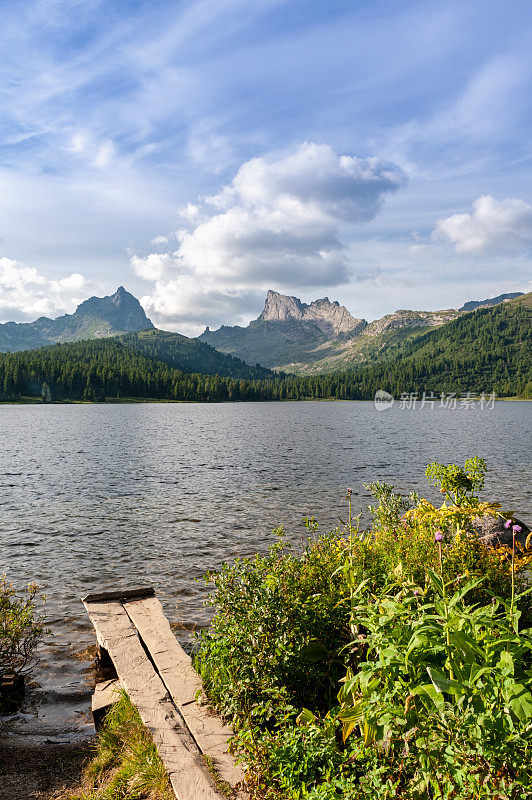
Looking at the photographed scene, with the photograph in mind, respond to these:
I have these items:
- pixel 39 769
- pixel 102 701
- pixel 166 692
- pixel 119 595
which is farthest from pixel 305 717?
pixel 119 595

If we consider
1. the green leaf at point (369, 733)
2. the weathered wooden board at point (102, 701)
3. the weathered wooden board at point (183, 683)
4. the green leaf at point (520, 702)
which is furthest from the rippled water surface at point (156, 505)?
the green leaf at point (520, 702)

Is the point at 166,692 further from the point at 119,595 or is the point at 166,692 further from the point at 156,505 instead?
the point at 156,505

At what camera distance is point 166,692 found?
28.2 feet

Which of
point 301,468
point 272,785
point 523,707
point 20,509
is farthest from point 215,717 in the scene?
point 301,468

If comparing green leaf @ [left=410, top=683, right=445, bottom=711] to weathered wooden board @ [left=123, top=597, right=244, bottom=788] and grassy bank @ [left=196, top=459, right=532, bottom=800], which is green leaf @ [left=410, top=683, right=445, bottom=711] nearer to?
grassy bank @ [left=196, top=459, right=532, bottom=800]

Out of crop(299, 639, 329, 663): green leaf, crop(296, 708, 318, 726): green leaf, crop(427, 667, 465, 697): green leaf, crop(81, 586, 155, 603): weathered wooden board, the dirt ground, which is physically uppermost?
crop(427, 667, 465, 697): green leaf

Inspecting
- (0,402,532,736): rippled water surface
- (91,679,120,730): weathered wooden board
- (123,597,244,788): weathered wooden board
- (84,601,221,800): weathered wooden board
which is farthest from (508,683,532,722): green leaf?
(0,402,532,736): rippled water surface

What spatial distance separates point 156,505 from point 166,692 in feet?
84.9

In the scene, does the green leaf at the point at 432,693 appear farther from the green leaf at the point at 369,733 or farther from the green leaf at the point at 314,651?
the green leaf at the point at 314,651

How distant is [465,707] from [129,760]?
522cm

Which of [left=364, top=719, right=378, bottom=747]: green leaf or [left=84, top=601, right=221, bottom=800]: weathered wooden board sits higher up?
[left=364, top=719, right=378, bottom=747]: green leaf

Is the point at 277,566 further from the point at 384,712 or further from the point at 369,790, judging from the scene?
the point at 369,790

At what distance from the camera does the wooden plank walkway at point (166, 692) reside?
6.22m

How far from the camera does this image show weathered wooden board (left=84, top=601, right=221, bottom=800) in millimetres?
6070
